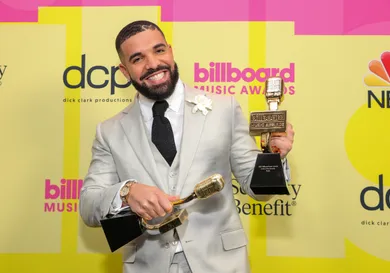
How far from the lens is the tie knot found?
1853mm

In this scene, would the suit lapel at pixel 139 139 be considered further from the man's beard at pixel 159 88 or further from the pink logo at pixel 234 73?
the pink logo at pixel 234 73

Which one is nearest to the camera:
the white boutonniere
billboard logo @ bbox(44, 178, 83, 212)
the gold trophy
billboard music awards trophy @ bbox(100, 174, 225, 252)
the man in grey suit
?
the gold trophy

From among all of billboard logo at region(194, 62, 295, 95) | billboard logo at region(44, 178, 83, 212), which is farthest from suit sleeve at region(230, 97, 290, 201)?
billboard logo at region(44, 178, 83, 212)

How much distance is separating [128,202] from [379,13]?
5.38 feet

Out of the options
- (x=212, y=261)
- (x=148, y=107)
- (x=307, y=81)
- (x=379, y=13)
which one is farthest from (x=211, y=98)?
(x=379, y=13)

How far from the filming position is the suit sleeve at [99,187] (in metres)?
1.64

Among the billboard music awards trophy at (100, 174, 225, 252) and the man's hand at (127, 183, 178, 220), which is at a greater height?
the man's hand at (127, 183, 178, 220)

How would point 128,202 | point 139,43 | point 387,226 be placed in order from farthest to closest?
1. point 387,226
2. point 139,43
3. point 128,202

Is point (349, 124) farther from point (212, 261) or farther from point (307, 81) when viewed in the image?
point (212, 261)

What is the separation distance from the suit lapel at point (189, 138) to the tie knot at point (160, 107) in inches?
3.2

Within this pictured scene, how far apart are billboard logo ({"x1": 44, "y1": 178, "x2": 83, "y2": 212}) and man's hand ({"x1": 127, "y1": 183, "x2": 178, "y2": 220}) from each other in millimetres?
1066

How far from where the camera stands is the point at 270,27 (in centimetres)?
248

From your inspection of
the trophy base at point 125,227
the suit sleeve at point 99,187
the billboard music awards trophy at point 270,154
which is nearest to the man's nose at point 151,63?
the suit sleeve at point 99,187

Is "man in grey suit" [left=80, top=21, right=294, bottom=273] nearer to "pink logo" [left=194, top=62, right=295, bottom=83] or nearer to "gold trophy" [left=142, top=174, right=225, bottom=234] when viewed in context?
"gold trophy" [left=142, top=174, right=225, bottom=234]
